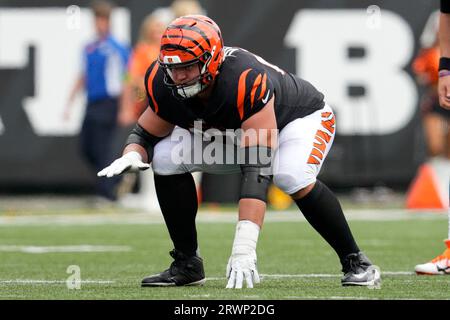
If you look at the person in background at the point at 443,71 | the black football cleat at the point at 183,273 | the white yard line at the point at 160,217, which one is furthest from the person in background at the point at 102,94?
the black football cleat at the point at 183,273

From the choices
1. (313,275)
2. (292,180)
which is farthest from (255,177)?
(313,275)

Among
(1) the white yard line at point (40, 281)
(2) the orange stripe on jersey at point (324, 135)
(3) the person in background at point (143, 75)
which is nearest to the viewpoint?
(2) the orange stripe on jersey at point (324, 135)

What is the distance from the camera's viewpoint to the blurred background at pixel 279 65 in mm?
13742

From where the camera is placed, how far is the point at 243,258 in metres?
5.57

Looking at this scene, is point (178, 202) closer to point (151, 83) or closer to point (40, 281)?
point (151, 83)

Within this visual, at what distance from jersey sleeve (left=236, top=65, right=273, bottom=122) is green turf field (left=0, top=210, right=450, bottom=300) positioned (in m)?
0.84

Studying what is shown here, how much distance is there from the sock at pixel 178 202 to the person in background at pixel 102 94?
22.7ft

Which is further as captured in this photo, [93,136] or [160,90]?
[93,136]

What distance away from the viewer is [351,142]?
45.6 ft

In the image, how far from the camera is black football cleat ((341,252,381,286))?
19.6ft

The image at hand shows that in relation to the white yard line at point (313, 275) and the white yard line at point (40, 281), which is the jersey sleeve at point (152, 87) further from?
the white yard line at point (313, 275)
